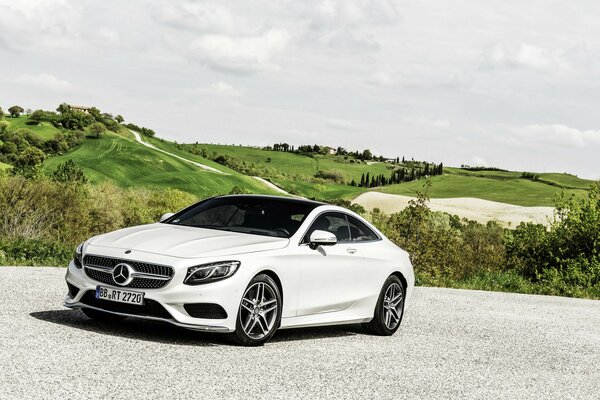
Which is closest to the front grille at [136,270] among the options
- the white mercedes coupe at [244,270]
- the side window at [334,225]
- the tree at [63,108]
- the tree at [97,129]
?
the white mercedes coupe at [244,270]

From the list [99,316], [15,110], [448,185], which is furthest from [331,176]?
[99,316]

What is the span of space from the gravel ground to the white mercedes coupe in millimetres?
298

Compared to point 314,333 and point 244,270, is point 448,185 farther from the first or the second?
point 244,270

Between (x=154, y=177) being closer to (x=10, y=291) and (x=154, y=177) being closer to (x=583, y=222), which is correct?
(x=583, y=222)

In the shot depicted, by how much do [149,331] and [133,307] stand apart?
2.84 ft

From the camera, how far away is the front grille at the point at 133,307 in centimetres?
802

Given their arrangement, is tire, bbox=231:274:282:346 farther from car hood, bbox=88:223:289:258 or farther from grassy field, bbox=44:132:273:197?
grassy field, bbox=44:132:273:197

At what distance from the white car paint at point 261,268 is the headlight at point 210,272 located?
5 centimetres

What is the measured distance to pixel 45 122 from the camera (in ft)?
509

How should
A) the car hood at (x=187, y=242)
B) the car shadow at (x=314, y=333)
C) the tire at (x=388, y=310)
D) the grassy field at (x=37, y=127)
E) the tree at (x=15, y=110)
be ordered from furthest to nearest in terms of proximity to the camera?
the tree at (x=15, y=110) → the grassy field at (x=37, y=127) → the tire at (x=388, y=310) → the car shadow at (x=314, y=333) → the car hood at (x=187, y=242)

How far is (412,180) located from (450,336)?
188 meters

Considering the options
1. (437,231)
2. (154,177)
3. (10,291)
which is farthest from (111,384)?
(154,177)

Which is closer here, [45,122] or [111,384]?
[111,384]

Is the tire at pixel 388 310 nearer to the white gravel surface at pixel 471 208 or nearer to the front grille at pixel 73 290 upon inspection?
the front grille at pixel 73 290
